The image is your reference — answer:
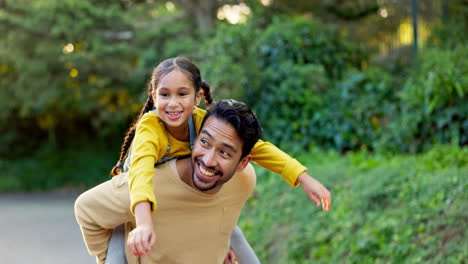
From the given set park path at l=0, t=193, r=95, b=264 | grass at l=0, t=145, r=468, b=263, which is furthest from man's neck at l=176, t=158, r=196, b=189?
park path at l=0, t=193, r=95, b=264

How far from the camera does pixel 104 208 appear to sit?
285 centimetres

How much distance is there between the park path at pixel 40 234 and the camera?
8.47m

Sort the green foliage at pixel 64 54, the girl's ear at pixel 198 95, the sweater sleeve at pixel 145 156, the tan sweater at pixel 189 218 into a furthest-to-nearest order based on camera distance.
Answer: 1. the green foliage at pixel 64 54
2. the girl's ear at pixel 198 95
3. the tan sweater at pixel 189 218
4. the sweater sleeve at pixel 145 156

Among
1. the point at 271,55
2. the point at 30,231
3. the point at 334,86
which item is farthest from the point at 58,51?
the point at 334,86

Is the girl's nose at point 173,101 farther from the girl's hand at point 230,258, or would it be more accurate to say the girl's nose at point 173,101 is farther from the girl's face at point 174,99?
the girl's hand at point 230,258

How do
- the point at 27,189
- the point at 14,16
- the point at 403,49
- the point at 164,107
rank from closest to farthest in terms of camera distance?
the point at 164,107 < the point at 403,49 < the point at 14,16 < the point at 27,189

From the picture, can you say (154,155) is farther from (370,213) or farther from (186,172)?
(370,213)

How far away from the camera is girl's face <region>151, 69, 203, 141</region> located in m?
2.95

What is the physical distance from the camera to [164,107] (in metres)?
2.95

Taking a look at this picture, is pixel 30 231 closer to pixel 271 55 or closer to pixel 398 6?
pixel 271 55

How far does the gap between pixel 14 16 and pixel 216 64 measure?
582cm

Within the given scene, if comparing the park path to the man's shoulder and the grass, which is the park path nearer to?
the grass

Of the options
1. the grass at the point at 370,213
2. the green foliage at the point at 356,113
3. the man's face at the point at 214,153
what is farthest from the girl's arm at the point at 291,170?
the green foliage at the point at 356,113

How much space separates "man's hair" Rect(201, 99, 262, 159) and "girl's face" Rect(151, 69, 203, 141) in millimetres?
154
